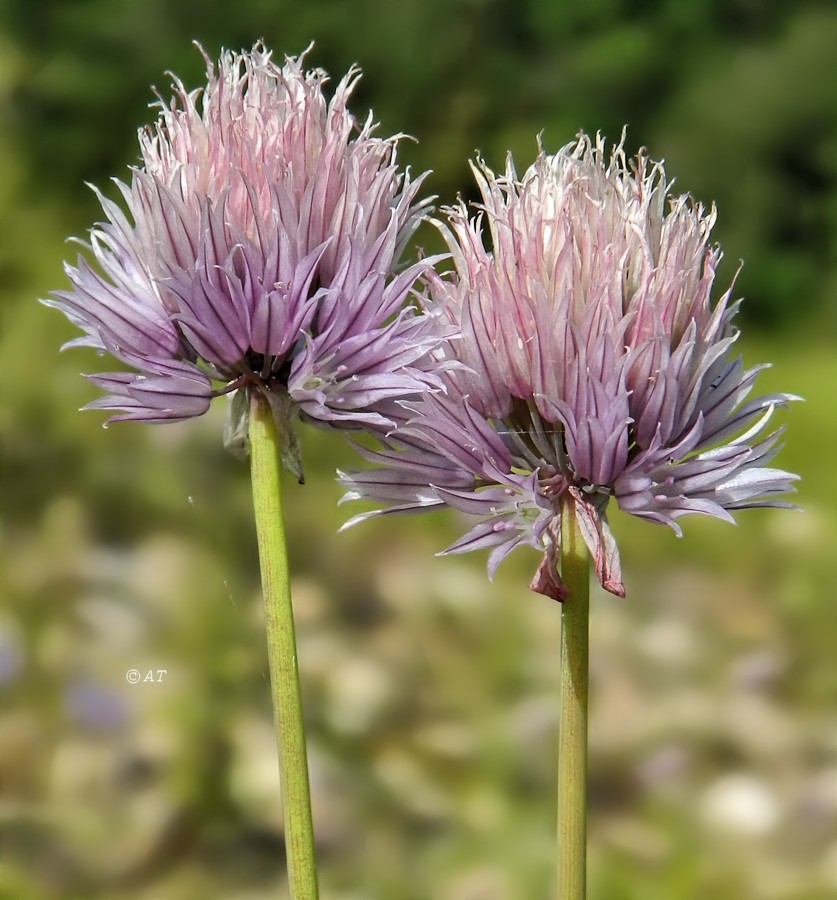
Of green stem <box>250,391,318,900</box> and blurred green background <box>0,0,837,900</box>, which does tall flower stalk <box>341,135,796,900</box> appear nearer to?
green stem <box>250,391,318,900</box>

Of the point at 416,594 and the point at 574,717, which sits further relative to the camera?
the point at 416,594

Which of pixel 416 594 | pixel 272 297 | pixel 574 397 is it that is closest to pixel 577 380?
pixel 574 397

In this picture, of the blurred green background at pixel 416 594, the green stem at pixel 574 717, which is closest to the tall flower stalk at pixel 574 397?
the green stem at pixel 574 717

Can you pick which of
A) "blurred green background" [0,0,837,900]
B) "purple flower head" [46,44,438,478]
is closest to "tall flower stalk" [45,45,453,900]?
"purple flower head" [46,44,438,478]

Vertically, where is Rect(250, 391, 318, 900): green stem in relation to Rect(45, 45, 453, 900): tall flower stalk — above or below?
below

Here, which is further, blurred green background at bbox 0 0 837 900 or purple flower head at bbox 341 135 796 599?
blurred green background at bbox 0 0 837 900

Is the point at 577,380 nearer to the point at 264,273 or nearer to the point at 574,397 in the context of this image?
the point at 574,397
